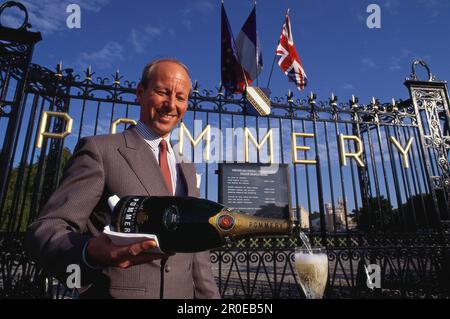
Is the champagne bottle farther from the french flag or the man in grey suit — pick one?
the french flag

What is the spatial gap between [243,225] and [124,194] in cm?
67

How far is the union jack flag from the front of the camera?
7.28 m

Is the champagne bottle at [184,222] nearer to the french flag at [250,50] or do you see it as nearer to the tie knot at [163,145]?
the tie knot at [163,145]

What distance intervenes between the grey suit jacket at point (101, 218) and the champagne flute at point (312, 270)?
74 centimetres

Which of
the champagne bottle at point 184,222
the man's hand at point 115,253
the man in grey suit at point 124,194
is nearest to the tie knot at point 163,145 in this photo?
the man in grey suit at point 124,194

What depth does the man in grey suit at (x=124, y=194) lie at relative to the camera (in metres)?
1.06

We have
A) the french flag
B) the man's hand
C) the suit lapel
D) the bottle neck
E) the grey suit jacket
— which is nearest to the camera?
the man's hand

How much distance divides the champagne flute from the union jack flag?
232 inches

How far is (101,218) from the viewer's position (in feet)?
4.80

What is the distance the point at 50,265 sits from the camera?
1.08 metres

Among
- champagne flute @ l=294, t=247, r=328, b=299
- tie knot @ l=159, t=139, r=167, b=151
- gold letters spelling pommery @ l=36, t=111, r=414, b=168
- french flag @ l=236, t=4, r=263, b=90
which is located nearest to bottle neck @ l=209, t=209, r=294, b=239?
champagne flute @ l=294, t=247, r=328, b=299

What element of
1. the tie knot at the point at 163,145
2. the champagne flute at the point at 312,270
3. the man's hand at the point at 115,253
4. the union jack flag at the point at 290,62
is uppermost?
the union jack flag at the point at 290,62

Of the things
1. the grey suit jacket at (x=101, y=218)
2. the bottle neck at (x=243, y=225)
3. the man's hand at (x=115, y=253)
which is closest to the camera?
the man's hand at (x=115, y=253)
